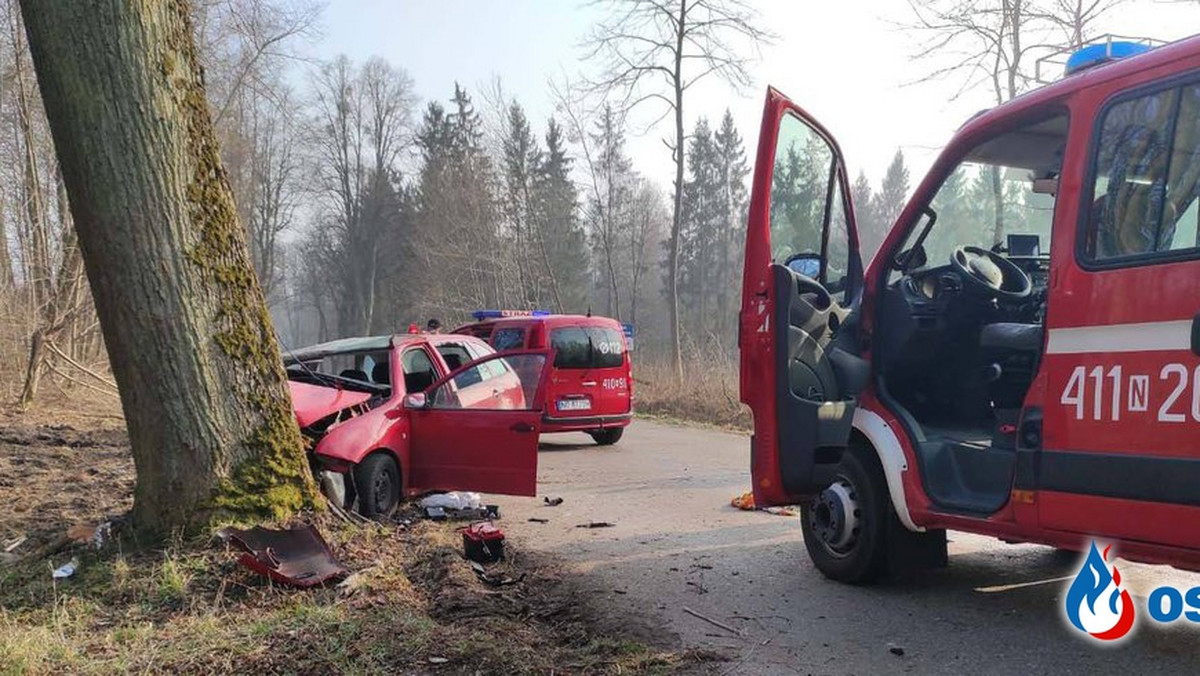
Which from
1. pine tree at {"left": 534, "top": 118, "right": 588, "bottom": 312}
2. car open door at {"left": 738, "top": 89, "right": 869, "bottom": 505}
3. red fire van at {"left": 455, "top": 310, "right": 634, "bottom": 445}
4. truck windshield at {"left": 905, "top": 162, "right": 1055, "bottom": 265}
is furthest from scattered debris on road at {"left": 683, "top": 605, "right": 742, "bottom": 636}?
pine tree at {"left": 534, "top": 118, "right": 588, "bottom": 312}

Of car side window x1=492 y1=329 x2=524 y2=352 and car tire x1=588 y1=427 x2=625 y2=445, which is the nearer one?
car side window x1=492 y1=329 x2=524 y2=352

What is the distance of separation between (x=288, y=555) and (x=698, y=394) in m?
14.0

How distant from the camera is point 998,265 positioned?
190 inches

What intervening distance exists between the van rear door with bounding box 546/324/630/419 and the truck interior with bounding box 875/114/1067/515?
7254 millimetres

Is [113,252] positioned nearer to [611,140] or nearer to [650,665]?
[650,665]

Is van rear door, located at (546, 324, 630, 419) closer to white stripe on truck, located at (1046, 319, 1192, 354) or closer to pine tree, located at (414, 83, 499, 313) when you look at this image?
white stripe on truck, located at (1046, 319, 1192, 354)

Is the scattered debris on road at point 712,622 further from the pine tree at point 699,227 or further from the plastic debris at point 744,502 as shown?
the pine tree at point 699,227

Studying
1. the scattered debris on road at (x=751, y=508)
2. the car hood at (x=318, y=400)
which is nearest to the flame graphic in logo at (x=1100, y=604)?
the scattered debris on road at (x=751, y=508)

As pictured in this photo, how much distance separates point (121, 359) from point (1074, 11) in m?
18.9

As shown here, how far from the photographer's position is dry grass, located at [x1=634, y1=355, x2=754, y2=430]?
16359mm

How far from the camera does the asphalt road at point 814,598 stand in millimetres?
3658

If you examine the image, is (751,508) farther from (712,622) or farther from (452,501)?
(712,622)

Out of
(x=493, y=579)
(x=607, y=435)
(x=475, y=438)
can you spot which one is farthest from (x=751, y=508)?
(x=607, y=435)

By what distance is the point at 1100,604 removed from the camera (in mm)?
3986
